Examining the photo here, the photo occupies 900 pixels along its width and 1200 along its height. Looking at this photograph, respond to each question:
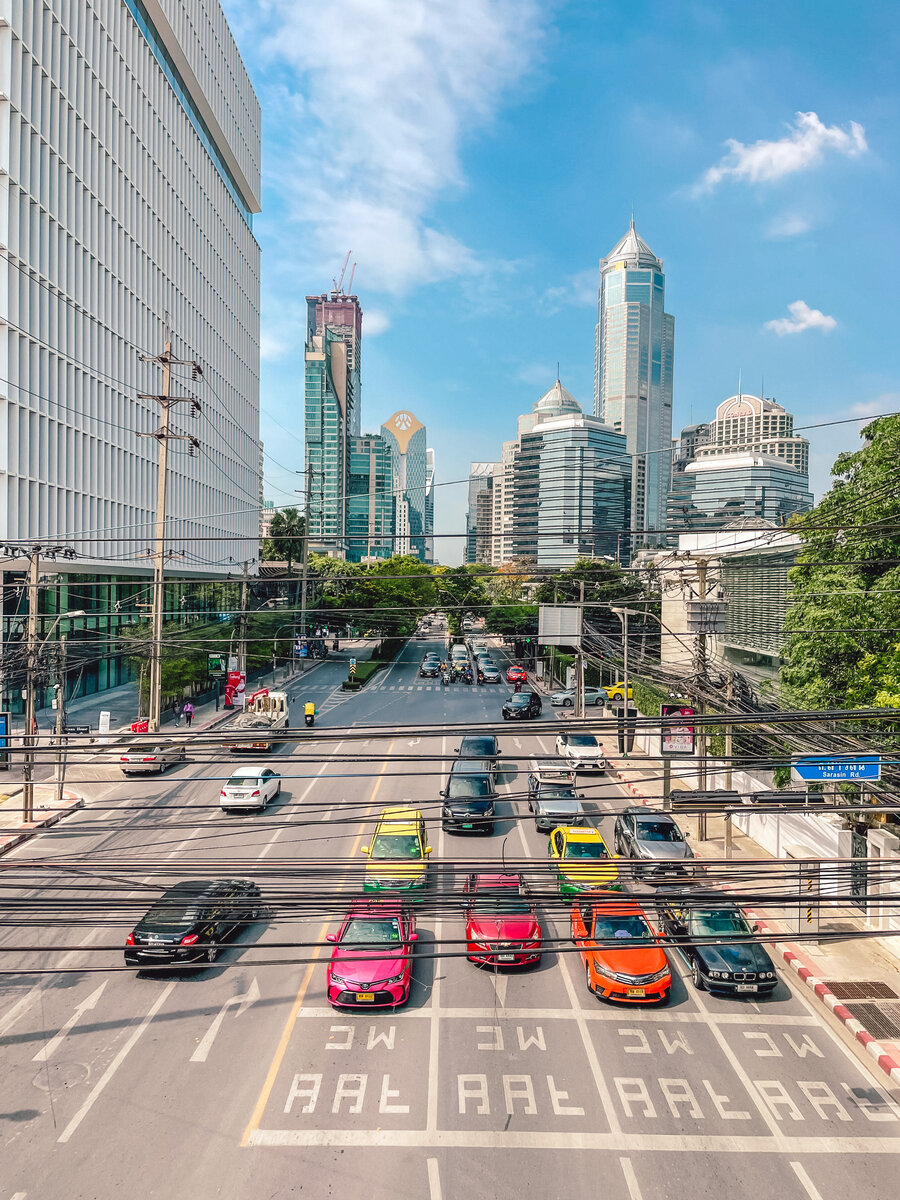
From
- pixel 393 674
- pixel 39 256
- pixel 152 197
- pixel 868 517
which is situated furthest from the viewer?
pixel 393 674

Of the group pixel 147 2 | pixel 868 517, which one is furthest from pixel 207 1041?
pixel 147 2

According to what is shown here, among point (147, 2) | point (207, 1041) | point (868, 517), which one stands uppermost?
point (147, 2)

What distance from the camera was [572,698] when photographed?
43562 millimetres

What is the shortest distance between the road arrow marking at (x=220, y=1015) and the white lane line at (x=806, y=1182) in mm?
8038

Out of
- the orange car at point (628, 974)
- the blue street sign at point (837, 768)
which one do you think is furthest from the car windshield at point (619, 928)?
the blue street sign at point (837, 768)

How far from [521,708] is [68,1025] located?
28.3 metres

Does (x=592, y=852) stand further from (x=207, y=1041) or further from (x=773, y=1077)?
(x=207, y=1041)

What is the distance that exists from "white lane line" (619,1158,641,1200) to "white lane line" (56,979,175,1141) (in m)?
6.88

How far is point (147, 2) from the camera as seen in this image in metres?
47.6

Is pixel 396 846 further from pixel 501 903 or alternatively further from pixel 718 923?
pixel 718 923

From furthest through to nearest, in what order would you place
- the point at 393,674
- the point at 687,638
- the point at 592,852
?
the point at 393,674 → the point at 687,638 → the point at 592,852

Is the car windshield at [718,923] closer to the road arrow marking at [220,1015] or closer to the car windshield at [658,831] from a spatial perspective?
the car windshield at [658,831]

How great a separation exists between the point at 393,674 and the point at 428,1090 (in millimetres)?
48386

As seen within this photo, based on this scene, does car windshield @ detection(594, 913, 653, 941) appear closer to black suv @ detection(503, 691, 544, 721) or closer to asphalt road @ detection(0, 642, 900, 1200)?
asphalt road @ detection(0, 642, 900, 1200)
